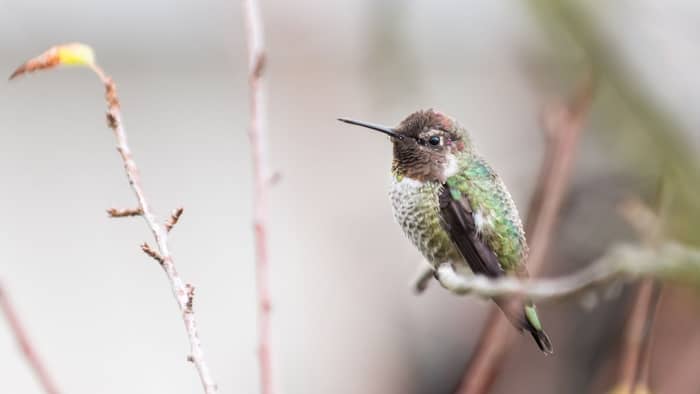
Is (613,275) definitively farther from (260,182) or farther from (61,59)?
(61,59)

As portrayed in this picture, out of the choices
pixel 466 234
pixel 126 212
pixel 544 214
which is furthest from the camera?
pixel 466 234

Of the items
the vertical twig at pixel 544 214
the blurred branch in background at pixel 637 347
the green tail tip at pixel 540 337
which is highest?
the vertical twig at pixel 544 214

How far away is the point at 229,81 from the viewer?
5203 mm

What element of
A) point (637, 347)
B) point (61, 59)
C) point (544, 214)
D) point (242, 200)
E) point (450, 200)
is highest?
point (242, 200)

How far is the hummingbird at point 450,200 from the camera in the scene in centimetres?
131

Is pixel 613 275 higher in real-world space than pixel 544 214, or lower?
lower

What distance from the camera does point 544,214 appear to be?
1.15m

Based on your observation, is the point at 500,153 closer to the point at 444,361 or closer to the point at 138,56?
the point at 444,361

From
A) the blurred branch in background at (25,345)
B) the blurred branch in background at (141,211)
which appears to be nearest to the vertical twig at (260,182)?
the blurred branch in background at (141,211)

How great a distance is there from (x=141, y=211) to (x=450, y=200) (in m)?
0.65

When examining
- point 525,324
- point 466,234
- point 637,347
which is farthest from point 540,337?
point 466,234

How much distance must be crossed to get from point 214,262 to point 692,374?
2.81 m

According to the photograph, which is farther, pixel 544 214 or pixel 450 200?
pixel 450 200

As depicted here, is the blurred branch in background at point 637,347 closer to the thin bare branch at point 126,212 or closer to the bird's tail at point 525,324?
the bird's tail at point 525,324
